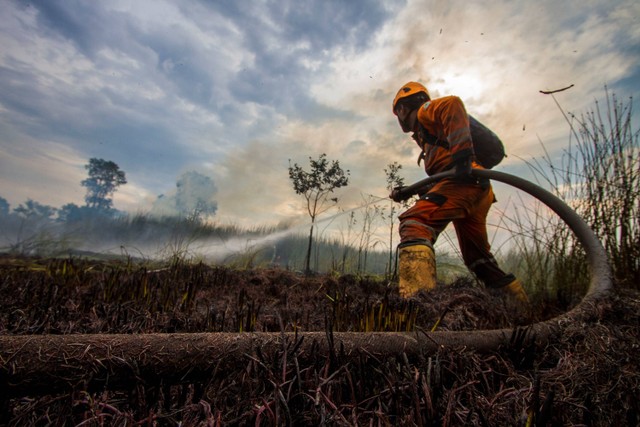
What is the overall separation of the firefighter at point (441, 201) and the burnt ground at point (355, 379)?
37.3 inches

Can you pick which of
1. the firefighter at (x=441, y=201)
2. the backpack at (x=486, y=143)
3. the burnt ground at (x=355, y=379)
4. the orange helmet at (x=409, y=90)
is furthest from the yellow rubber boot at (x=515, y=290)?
the orange helmet at (x=409, y=90)

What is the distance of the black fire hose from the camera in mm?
1104

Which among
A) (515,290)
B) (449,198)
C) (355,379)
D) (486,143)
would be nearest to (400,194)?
(449,198)

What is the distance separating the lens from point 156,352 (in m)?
1.19

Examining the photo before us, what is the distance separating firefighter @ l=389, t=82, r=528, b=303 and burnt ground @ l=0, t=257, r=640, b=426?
0.95 meters

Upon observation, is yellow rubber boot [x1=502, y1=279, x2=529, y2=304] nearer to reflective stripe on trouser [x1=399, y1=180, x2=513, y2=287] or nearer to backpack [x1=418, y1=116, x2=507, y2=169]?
reflective stripe on trouser [x1=399, y1=180, x2=513, y2=287]

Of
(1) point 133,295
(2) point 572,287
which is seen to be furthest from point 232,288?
(2) point 572,287

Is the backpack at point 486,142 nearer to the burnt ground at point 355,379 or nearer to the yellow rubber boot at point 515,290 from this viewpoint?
the yellow rubber boot at point 515,290

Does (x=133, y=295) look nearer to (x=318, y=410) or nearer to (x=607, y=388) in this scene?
(x=318, y=410)

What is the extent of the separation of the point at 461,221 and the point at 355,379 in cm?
404

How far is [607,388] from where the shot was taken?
4.55 ft

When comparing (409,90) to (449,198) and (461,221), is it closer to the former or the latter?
(449,198)

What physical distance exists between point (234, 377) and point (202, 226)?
6.84 metres

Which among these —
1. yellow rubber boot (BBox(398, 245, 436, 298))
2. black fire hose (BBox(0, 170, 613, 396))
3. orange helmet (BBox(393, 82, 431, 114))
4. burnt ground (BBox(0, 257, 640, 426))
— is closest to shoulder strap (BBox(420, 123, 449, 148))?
orange helmet (BBox(393, 82, 431, 114))
